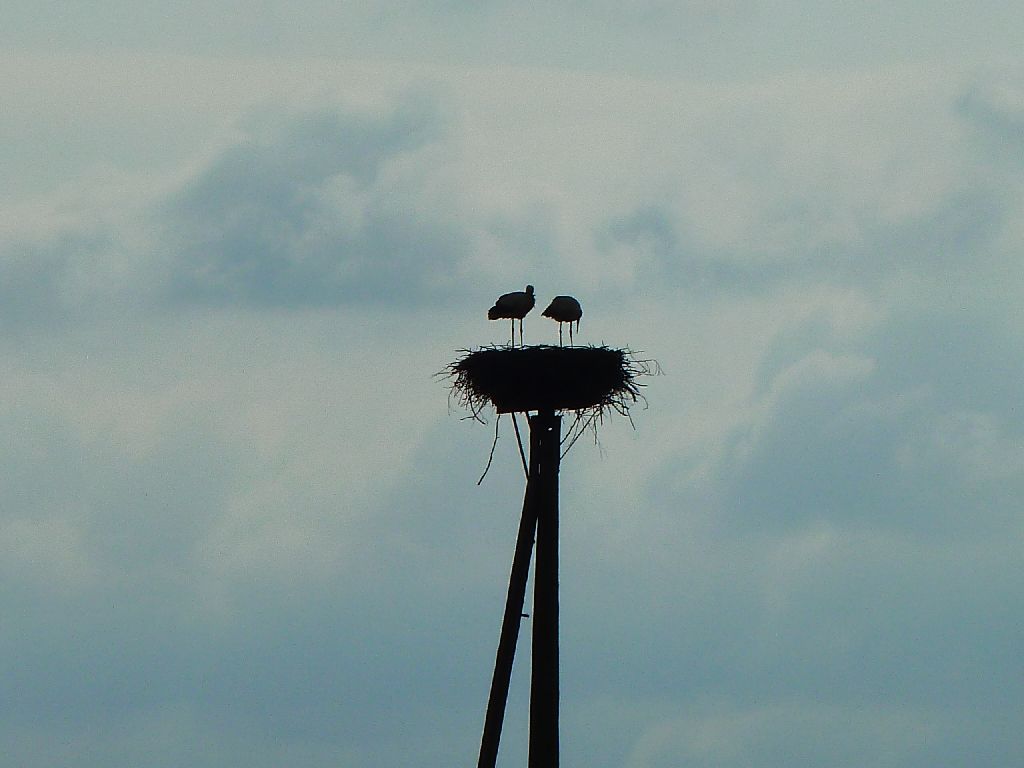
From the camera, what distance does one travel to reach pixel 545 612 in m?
12.5

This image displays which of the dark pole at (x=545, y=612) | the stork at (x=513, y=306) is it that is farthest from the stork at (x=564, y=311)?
the dark pole at (x=545, y=612)

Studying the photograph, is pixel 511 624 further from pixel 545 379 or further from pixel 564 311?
pixel 564 311

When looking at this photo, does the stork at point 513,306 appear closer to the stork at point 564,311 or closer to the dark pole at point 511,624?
the stork at point 564,311

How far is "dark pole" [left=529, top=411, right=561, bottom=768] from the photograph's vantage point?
40.1ft

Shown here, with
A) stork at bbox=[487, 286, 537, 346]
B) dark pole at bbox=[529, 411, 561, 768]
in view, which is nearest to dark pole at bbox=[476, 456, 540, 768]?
dark pole at bbox=[529, 411, 561, 768]

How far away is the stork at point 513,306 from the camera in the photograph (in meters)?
18.7

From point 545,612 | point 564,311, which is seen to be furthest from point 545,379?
point 564,311

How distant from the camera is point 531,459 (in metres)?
12.8

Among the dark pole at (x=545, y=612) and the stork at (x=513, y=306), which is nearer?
the dark pole at (x=545, y=612)

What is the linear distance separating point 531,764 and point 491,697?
1.80 ft

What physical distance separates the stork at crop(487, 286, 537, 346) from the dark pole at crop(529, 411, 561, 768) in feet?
17.5

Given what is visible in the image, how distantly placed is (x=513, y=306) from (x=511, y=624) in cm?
722

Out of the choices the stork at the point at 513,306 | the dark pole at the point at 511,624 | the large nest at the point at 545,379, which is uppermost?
the stork at the point at 513,306

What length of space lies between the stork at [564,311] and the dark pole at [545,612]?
23.5ft
